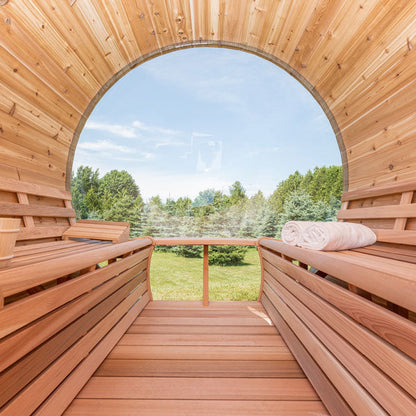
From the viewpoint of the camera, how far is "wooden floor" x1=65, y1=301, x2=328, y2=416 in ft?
3.37

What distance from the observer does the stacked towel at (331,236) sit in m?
1.42

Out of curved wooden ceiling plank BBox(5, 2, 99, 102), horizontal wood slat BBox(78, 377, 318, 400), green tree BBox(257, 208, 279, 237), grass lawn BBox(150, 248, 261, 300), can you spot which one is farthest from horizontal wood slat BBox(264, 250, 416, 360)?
green tree BBox(257, 208, 279, 237)

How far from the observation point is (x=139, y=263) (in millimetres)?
2025

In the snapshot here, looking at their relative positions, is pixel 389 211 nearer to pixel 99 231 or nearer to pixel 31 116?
pixel 99 231

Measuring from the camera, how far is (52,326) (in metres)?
0.86

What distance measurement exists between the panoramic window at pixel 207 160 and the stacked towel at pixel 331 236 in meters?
4.93

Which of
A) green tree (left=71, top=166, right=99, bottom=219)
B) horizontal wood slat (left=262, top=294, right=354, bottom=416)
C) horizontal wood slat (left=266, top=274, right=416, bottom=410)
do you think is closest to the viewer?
horizontal wood slat (left=266, top=274, right=416, bottom=410)

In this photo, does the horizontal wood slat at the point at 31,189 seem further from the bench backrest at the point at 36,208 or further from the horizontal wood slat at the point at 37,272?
the horizontal wood slat at the point at 37,272

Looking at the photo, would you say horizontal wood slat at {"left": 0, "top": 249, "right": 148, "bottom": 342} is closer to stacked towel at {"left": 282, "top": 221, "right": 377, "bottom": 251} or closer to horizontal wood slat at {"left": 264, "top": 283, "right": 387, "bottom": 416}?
horizontal wood slat at {"left": 264, "top": 283, "right": 387, "bottom": 416}

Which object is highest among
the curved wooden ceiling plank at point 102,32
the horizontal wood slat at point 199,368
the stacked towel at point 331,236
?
the curved wooden ceiling plank at point 102,32

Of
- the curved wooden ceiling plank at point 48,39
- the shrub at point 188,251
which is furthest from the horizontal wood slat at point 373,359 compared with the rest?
the shrub at point 188,251

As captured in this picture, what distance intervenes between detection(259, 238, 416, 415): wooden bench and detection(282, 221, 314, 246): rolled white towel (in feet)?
0.75

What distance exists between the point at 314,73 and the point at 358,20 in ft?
1.80

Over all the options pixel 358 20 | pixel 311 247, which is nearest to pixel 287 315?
pixel 311 247
